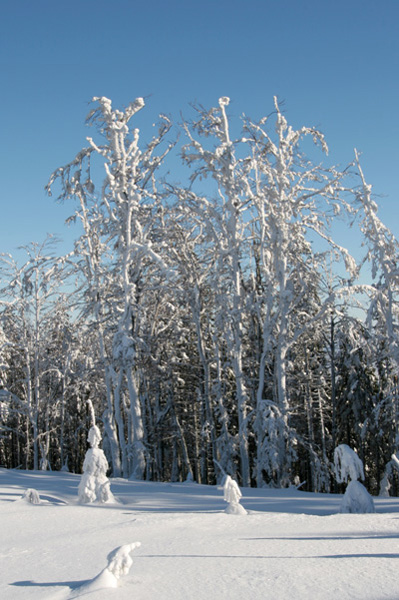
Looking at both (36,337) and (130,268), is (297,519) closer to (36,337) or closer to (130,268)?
(130,268)

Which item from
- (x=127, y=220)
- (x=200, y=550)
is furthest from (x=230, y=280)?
(x=200, y=550)

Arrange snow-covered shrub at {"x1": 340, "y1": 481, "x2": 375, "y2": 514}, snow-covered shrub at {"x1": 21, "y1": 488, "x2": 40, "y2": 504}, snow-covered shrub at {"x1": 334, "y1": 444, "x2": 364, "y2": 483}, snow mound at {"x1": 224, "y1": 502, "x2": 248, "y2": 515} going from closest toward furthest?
snow mound at {"x1": 224, "y1": 502, "x2": 248, "y2": 515}
snow-covered shrub at {"x1": 340, "y1": 481, "x2": 375, "y2": 514}
snow-covered shrub at {"x1": 334, "y1": 444, "x2": 364, "y2": 483}
snow-covered shrub at {"x1": 21, "y1": 488, "x2": 40, "y2": 504}

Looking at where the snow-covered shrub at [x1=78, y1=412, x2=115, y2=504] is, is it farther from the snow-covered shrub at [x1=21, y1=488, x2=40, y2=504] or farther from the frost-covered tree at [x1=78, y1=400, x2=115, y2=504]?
the snow-covered shrub at [x1=21, y1=488, x2=40, y2=504]

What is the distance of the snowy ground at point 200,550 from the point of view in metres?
5.09

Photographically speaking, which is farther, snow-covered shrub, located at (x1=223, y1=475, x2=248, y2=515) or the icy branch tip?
the icy branch tip

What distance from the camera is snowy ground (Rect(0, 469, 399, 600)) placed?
5.09 meters

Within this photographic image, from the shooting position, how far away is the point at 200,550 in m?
7.00

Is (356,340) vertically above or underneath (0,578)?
above

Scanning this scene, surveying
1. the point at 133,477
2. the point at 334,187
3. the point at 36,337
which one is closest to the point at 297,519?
the point at 133,477

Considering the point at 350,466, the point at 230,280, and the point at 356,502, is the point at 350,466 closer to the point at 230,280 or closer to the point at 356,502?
the point at 356,502

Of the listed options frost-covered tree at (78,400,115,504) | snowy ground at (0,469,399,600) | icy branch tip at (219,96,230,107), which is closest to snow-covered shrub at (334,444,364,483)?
snowy ground at (0,469,399,600)

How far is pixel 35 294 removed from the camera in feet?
83.7

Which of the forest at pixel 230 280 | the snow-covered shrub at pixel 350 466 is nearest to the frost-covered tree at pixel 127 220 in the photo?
the forest at pixel 230 280

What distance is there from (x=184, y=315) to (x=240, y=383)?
25.5 feet
